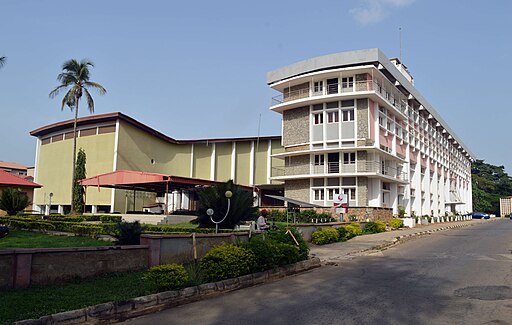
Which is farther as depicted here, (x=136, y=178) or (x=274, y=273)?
(x=136, y=178)

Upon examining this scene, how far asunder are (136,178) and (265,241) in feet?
72.5

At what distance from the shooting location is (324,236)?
853 inches

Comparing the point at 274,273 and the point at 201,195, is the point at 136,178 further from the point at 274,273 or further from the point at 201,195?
the point at 274,273

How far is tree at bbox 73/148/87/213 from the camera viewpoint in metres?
40.5

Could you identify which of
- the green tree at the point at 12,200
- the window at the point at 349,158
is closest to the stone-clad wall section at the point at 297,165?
the window at the point at 349,158

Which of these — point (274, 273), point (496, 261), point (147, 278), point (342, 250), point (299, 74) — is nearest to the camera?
point (147, 278)

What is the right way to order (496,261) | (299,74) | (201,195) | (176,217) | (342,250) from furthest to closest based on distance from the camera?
1. (299,74)
2. (176,217)
3. (342,250)
4. (201,195)
5. (496,261)

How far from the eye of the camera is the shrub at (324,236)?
70.4 ft

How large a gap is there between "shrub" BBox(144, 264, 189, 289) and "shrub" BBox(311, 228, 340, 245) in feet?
43.5

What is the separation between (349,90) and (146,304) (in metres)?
32.1

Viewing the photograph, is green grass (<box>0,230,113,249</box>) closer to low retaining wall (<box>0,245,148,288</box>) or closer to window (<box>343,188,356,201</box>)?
low retaining wall (<box>0,245,148,288</box>)

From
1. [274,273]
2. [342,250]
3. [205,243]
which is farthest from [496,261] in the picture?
[205,243]

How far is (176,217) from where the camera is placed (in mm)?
30969

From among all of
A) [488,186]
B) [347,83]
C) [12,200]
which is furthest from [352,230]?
[488,186]
